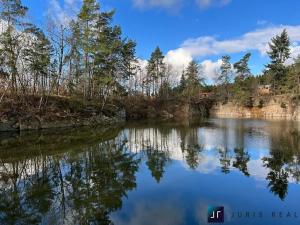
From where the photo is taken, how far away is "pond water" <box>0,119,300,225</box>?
348 inches

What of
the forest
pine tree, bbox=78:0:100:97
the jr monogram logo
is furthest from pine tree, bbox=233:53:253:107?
the jr monogram logo

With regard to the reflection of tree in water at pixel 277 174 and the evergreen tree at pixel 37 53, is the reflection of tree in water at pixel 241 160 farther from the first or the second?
the evergreen tree at pixel 37 53

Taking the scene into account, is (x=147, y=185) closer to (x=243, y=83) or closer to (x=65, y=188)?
(x=65, y=188)

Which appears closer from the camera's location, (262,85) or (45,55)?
(45,55)

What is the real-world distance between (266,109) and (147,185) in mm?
60230

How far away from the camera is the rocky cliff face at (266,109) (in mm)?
59156

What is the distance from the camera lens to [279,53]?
68000mm

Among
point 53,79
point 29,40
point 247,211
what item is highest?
point 29,40

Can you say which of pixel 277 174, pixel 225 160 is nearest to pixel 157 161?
pixel 225 160

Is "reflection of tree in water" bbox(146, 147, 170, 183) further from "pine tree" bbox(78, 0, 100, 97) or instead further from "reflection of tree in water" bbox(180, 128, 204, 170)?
"pine tree" bbox(78, 0, 100, 97)

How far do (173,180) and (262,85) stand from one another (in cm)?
7906

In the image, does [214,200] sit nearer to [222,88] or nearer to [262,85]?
[222,88]

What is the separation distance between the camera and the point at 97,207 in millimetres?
9445

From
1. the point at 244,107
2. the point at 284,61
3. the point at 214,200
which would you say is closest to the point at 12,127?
the point at 214,200
